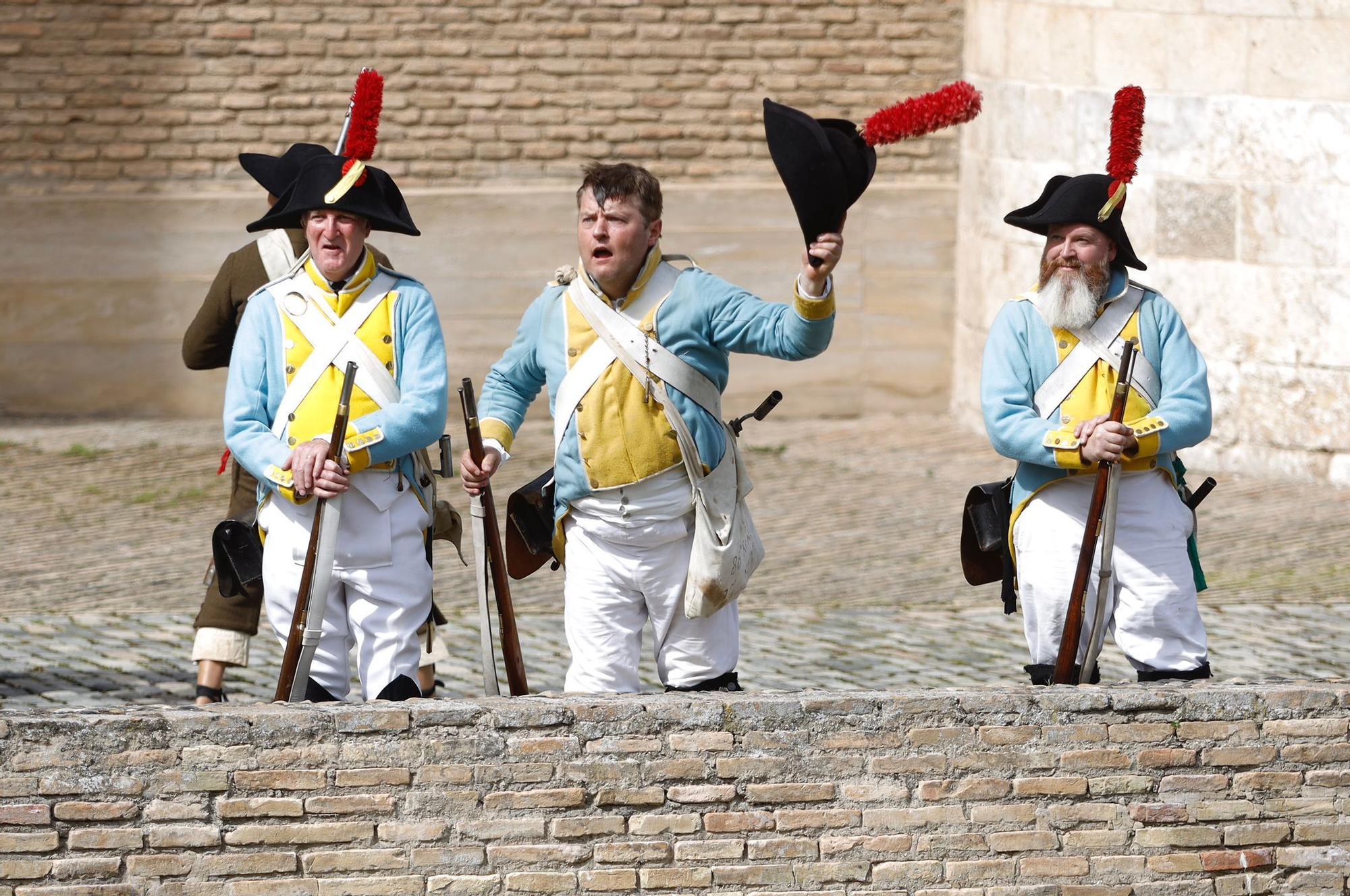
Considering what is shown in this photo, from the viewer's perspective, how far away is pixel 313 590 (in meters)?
5.45

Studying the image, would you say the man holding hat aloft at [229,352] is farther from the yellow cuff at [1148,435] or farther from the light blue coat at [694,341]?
the yellow cuff at [1148,435]

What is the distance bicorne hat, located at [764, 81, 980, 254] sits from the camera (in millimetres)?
4988

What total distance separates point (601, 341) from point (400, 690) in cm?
113

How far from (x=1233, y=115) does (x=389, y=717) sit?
7.98 metres

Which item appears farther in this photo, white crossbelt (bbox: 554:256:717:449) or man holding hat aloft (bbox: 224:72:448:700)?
man holding hat aloft (bbox: 224:72:448:700)

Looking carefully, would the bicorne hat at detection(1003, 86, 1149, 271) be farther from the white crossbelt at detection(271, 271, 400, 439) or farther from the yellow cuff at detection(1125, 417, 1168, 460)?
the white crossbelt at detection(271, 271, 400, 439)

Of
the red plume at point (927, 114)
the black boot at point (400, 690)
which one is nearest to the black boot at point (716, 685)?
the black boot at point (400, 690)

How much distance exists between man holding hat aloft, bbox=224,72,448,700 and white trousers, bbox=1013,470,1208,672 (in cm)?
175

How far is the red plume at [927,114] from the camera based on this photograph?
498 centimetres

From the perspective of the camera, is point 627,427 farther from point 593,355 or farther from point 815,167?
point 815,167

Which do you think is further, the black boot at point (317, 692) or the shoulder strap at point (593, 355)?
the black boot at point (317, 692)

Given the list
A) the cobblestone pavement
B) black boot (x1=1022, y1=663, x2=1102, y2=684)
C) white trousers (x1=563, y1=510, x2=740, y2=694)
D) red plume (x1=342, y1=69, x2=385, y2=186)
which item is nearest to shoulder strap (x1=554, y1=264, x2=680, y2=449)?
white trousers (x1=563, y1=510, x2=740, y2=694)

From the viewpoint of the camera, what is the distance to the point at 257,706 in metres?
4.88

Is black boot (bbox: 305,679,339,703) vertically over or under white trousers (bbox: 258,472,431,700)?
under
